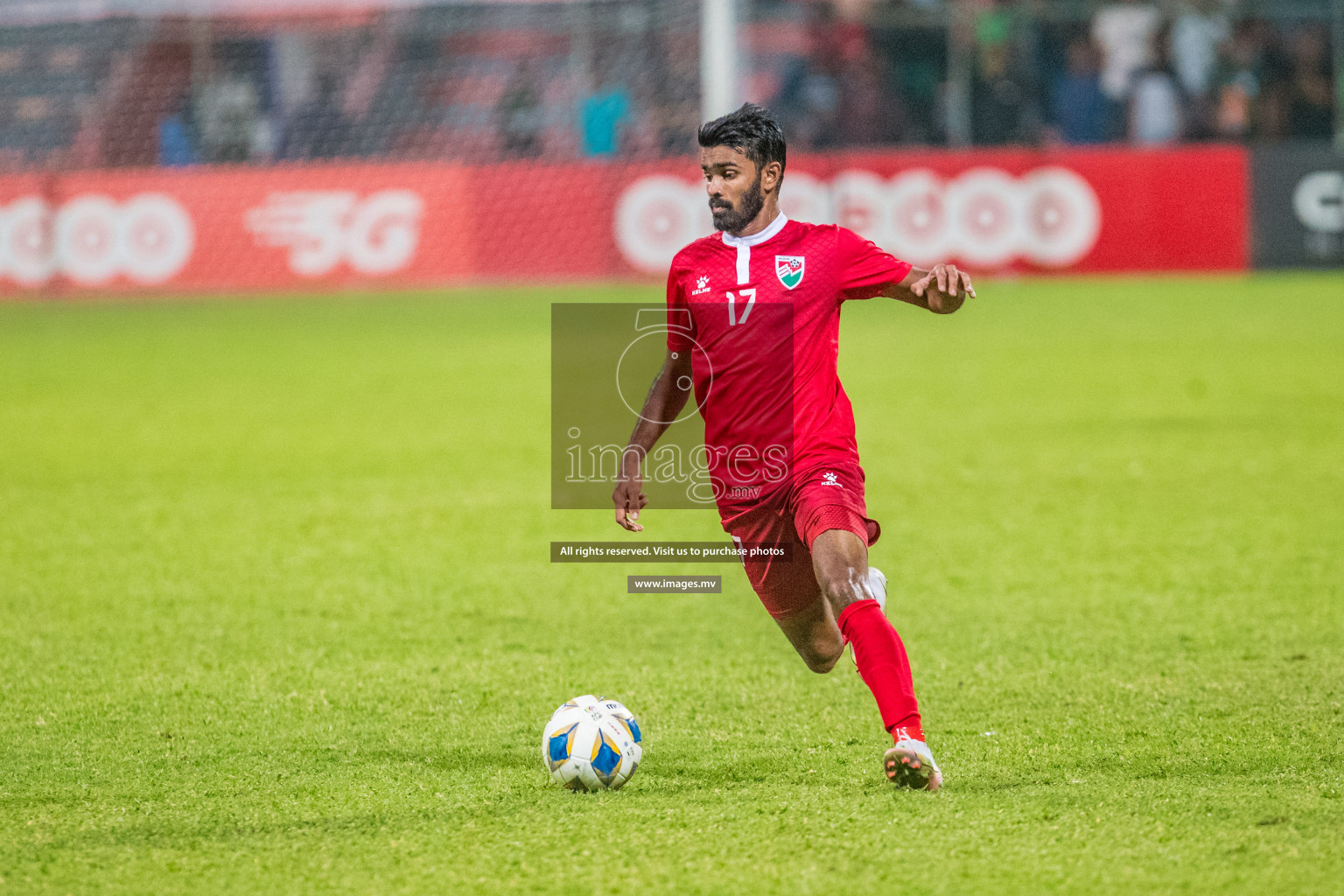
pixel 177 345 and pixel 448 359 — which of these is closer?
pixel 448 359

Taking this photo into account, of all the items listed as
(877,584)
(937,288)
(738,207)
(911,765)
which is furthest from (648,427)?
(911,765)

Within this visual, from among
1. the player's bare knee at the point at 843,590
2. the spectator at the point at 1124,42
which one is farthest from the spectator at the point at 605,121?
the player's bare knee at the point at 843,590

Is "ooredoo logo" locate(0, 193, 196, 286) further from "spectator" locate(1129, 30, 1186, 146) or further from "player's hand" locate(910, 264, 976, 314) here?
"player's hand" locate(910, 264, 976, 314)

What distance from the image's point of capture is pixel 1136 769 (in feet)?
14.0

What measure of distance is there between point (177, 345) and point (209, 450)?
21.1 feet

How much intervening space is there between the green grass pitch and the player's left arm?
3.99ft

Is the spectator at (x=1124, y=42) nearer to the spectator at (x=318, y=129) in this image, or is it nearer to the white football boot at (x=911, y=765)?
the spectator at (x=318, y=129)

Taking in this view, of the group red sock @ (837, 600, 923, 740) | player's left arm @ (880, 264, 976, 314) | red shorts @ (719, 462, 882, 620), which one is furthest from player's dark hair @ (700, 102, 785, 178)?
red sock @ (837, 600, 923, 740)

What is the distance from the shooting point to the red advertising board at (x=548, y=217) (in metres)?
18.8

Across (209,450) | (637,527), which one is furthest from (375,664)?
(209,450)

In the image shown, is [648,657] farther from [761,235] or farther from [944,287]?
[944,287]

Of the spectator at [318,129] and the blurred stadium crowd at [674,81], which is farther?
the spectator at [318,129]

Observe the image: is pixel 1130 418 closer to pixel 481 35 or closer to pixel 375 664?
pixel 375 664

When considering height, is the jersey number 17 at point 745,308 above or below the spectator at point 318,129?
below
